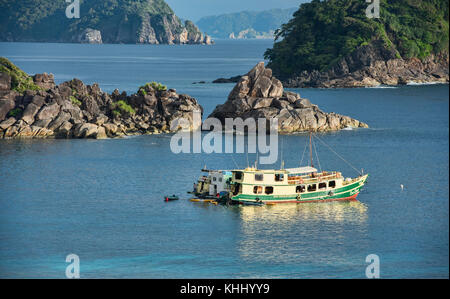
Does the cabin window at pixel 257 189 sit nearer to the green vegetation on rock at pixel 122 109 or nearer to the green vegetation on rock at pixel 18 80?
the green vegetation on rock at pixel 122 109

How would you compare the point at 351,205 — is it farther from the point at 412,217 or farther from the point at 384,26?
the point at 384,26

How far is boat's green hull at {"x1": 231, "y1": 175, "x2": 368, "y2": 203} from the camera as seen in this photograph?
67562 millimetres

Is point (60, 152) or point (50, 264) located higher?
point (60, 152)

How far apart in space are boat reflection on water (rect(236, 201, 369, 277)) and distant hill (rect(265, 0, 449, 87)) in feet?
388

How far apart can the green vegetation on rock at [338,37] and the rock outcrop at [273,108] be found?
245 feet

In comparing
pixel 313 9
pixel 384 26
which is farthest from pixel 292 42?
pixel 384 26

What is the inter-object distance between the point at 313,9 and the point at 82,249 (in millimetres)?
154811

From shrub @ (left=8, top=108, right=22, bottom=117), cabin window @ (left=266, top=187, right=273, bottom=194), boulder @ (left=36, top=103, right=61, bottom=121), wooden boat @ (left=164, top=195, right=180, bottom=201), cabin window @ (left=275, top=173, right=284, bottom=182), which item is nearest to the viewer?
cabin window @ (left=275, top=173, right=284, bottom=182)

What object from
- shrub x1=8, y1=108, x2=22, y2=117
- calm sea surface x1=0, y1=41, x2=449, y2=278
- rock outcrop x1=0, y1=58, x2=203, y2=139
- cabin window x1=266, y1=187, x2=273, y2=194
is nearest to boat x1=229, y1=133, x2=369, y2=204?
cabin window x1=266, y1=187, x2=273, y2=194

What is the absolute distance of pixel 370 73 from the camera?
186 metres

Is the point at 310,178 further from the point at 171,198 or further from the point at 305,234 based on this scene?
the point at 171,198

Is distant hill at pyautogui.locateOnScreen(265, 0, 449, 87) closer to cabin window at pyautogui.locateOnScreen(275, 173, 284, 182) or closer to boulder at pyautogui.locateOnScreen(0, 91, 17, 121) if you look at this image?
boulder at pyautogui.locateOnScreen(0, 91, 17, 121)

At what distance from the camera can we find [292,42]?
197 metres

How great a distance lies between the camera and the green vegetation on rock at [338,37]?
189 metres
